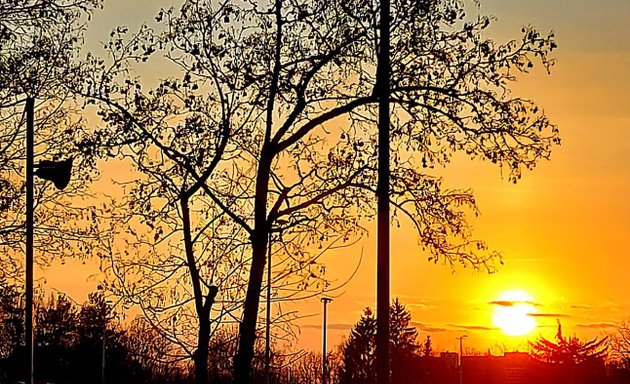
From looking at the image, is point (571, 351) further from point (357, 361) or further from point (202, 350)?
point (202, 350)

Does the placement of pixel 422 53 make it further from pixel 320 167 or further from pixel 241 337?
pixel 241 337

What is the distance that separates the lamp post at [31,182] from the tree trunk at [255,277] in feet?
12.9

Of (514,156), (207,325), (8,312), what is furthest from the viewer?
(8,312)

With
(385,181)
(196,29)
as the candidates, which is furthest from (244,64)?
(385,181)

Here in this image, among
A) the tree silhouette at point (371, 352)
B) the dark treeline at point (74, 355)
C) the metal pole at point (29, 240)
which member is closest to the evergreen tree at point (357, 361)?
the tree silhouette at point (371, 352)

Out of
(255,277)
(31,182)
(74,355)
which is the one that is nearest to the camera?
(255,277)

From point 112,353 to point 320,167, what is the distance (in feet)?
185

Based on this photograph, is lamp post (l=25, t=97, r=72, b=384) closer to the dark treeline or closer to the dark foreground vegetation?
the dark foreground vegetation

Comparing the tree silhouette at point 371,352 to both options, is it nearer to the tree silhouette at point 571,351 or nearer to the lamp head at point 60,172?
the tree silhouette at point 571,351

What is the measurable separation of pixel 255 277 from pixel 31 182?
5.72 metres

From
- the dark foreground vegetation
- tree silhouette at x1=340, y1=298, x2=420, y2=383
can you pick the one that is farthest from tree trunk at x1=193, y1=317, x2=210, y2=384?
tree silhouette at x1=340, y1=298, x2=420, y2=383

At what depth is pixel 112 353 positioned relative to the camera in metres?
75.5

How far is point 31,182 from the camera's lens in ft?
79.9

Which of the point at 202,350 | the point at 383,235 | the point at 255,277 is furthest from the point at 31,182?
the point at 383,235
